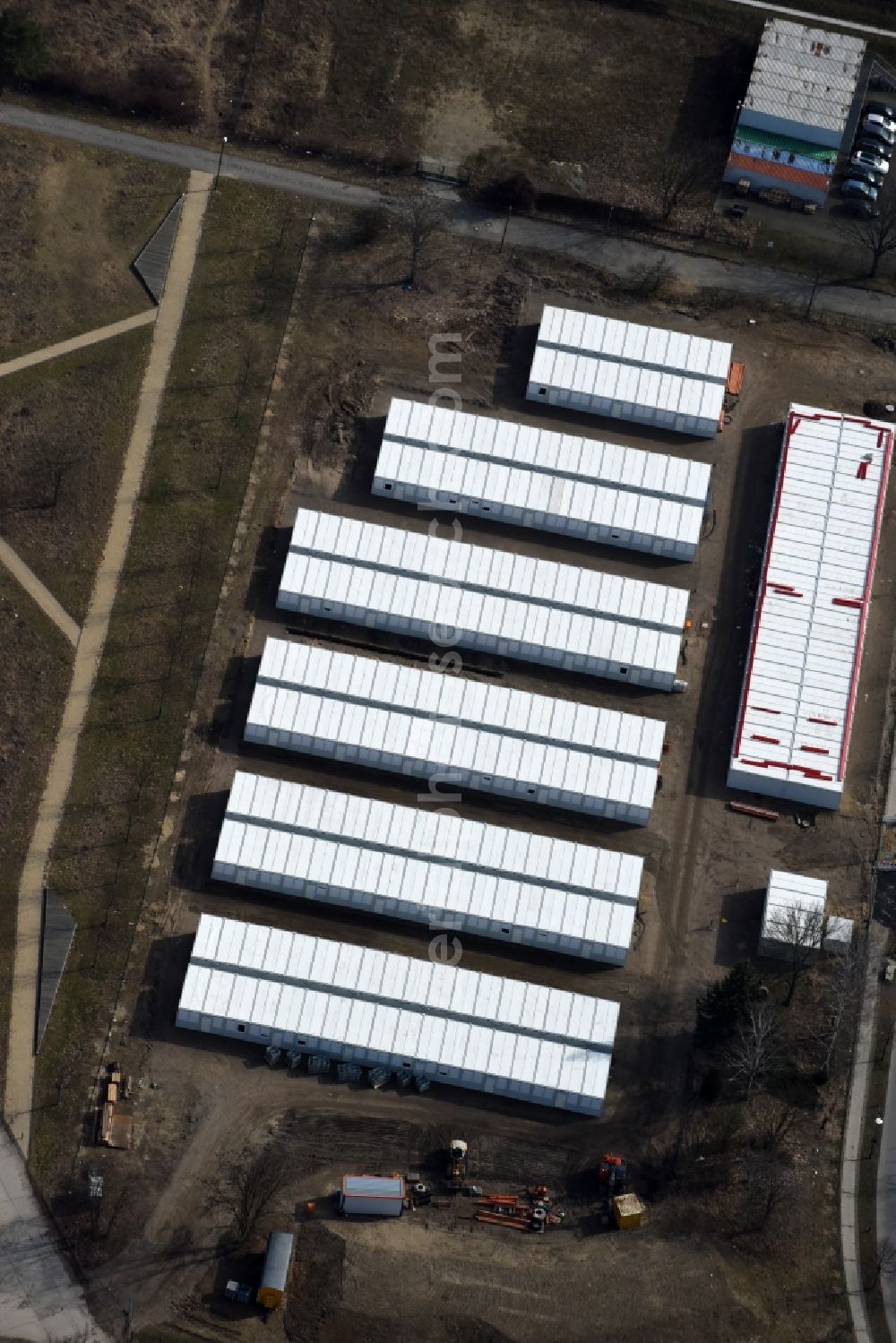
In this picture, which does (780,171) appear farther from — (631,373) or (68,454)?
(68,454)

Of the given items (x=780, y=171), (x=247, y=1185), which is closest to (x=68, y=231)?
(x=780, y=171)

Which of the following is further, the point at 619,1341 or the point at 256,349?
the point at 256,349

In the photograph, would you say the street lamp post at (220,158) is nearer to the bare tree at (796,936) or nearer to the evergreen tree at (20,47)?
the evergreen tree at (20,47)

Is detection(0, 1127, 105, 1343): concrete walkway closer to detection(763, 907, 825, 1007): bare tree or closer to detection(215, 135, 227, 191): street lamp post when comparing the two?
detection(763, 907, 825, 1007): bare tree

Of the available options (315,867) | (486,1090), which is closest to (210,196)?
(315,867)

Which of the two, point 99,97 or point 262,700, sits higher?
point 99,97

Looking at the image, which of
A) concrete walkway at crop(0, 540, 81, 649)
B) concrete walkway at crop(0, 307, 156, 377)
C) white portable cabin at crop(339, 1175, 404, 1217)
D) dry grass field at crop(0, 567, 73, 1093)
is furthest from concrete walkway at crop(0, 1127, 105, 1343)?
concrete walkway at crop(0, 307, 156, 377)

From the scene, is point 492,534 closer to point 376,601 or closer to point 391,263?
point 376,601
